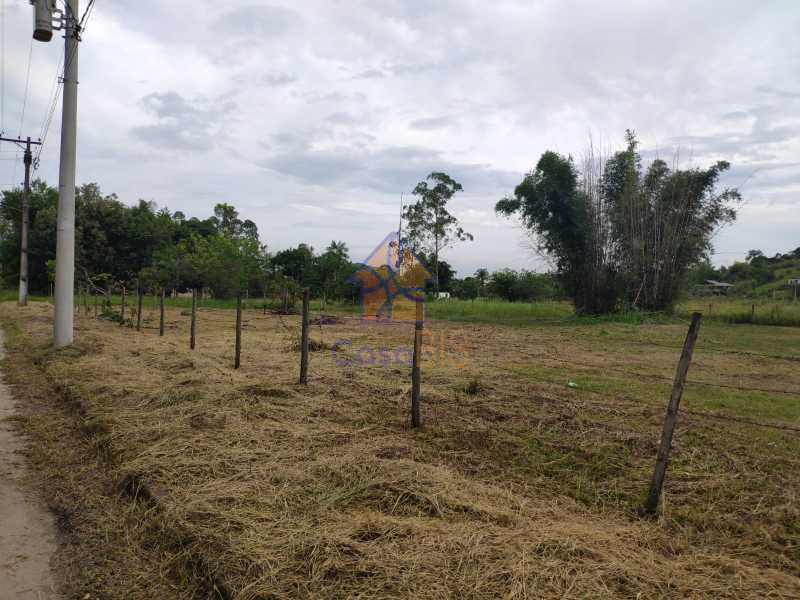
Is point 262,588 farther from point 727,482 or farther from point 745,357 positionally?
point 745,357

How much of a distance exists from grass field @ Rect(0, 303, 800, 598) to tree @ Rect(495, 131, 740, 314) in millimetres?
13025

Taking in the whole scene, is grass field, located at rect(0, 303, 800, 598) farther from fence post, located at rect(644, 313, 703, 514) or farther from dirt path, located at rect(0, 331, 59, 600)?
dirt path, located at rect(0, 331, 59, 600)

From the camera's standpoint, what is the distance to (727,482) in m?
3.03

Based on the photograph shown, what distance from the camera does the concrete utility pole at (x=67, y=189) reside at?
7.77 meters

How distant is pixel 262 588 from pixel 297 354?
20.4 feet

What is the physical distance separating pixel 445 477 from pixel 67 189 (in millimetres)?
7619

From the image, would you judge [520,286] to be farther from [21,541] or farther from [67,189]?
[21,541]

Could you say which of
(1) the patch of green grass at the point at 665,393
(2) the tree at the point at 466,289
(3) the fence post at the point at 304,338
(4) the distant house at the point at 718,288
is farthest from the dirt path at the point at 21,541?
(2) the tree at the point at 466,289

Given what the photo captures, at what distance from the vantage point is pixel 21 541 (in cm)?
244

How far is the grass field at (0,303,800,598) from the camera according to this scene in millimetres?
2010

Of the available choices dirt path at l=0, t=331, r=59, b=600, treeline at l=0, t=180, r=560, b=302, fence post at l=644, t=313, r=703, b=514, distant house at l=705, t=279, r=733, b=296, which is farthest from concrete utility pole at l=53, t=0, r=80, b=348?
distant house at l=705, t=279, r=733, b=296

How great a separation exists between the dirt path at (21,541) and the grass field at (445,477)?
1.17 ft

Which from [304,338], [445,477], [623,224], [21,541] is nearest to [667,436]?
[445,477]

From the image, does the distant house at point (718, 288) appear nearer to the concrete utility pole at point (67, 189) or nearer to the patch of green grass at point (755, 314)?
the patch of green grass at point (755, 314)
